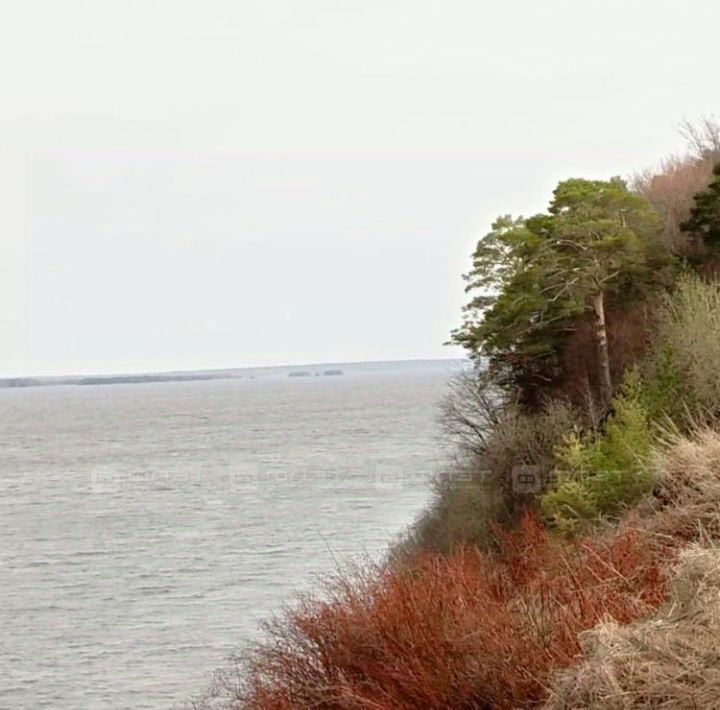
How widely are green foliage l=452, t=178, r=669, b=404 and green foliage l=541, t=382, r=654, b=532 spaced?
9.19 metres

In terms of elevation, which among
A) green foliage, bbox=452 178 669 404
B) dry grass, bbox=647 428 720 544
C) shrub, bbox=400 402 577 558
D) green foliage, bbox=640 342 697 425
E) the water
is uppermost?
green foliage, bbox=452 178 669 404

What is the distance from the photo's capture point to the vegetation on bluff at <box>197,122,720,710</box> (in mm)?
13906

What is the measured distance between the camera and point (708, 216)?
43.0 metres

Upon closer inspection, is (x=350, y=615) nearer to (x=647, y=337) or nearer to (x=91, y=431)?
(x=647, y=337)

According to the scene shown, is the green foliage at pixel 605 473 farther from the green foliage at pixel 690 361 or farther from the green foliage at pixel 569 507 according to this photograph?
the green foliage at pixel 690 361

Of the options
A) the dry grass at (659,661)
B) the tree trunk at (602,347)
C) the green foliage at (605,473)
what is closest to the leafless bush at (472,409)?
the tree trunk at (602,347)

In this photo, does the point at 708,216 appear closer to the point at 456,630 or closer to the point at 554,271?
the point at 554,271

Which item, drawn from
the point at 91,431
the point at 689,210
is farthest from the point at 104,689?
the point at 91,431

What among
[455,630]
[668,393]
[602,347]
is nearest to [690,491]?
[455,630]

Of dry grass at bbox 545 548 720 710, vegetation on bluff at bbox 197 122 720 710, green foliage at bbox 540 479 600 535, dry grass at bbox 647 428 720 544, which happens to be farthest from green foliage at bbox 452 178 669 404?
dry grass at bbox 545 548 720 710

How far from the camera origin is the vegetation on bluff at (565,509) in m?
13.9

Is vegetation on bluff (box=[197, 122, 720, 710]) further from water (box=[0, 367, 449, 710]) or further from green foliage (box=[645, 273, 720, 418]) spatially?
water (box=[0, 367, 449, 710])

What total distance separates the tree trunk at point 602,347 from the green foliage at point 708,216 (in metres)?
3.95

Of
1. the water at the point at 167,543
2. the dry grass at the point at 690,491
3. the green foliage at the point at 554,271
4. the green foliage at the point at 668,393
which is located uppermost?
the green foliage at the point at 554,271
